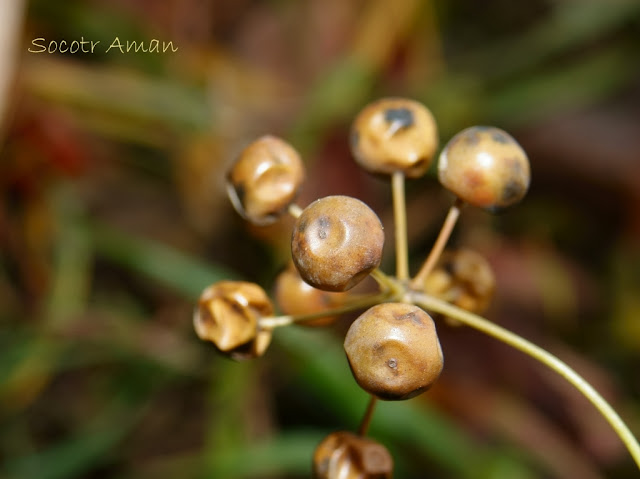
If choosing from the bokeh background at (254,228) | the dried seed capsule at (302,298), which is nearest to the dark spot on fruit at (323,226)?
the dried seed capsule at (302,298)

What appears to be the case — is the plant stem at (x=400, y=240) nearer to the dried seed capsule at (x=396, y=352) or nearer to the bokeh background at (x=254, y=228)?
the dried seed capsule at (x=396, y=352)

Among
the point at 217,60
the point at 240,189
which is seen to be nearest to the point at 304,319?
the point at 240,189

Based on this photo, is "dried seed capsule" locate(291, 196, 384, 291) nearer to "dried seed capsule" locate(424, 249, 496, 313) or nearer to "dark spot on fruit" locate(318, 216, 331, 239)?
"dark spot on fruit" locate(318, 216, 331, 239)

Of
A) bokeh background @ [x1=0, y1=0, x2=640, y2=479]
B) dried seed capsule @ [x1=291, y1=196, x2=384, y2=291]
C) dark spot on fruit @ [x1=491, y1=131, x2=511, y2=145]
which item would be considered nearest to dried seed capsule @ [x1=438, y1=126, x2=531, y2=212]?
dark spot on fruit @ [x1=491, y1=131, x2=511, y2=145]

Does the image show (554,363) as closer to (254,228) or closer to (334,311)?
(334,311)

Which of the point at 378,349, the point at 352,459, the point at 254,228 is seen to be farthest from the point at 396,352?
the point at 254,228

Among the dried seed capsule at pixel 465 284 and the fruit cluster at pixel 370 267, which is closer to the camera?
the fruit cluster at pixel 370 267

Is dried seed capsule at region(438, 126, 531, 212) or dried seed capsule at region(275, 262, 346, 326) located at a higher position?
dried seed capsule at region(438, 126, 531, 212)
